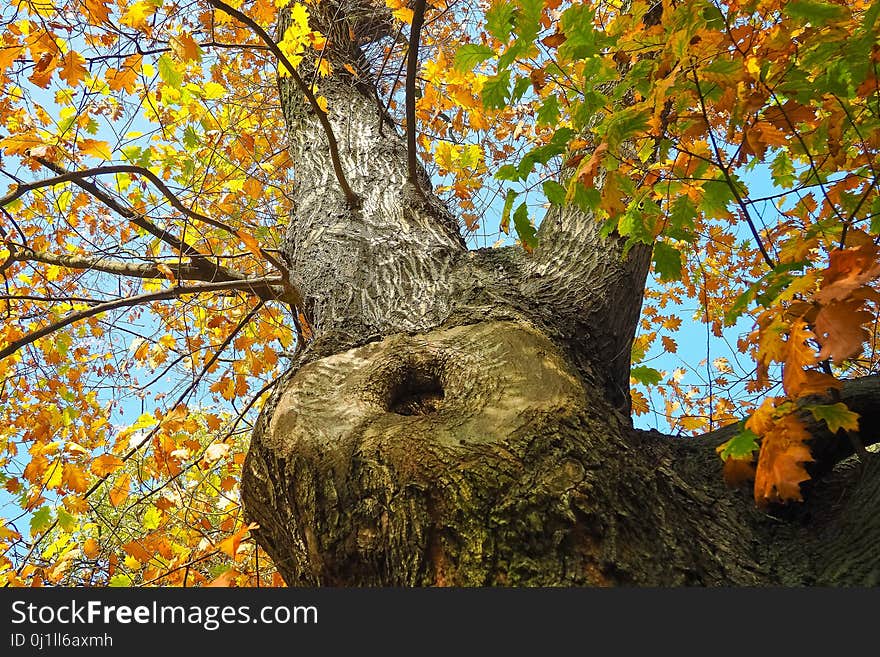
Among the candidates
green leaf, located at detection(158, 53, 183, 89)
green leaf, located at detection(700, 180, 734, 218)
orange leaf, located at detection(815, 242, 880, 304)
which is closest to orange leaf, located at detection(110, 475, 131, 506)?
green leaf, located at detection(158, 53, 183, 89)

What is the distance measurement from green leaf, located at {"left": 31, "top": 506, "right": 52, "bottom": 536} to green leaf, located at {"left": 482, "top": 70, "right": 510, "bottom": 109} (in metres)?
3.29

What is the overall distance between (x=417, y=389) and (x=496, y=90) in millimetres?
1111

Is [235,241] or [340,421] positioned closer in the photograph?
[340,421]

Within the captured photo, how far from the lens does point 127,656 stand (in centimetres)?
131

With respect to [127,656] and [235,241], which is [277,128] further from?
[127,656]

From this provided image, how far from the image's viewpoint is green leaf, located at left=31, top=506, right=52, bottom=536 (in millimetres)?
3268

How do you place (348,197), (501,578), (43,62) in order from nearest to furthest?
1. (501,578)
2. (43,62)
3. (348,197)

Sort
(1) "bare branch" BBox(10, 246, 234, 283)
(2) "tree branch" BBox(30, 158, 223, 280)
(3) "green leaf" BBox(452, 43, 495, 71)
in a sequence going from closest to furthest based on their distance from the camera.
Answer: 1. (3) "green leaf" BBox(452, 43, 495, 71)
2. (2) "tree branch" BBox(30, 158, 223, 280)
3. (1) "bare branch" BBox(10, 246, 234, 283)

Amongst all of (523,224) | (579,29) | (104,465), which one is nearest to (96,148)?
(104,465)

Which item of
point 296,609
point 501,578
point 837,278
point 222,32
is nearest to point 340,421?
point 296,609

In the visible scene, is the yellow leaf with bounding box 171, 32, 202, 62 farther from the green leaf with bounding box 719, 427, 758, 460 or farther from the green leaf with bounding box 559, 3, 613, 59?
the green leaf with bounding box 719, 427, 758, 460

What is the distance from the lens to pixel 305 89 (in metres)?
2.42

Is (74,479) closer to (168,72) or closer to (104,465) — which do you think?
(104,465)

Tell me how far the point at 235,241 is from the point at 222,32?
6.04 ft
